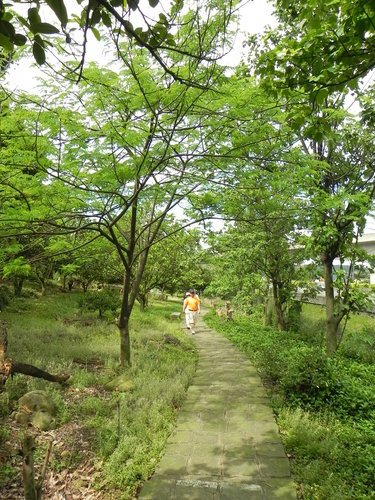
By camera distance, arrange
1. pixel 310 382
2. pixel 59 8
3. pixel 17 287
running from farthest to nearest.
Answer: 1. pixel 17 287
2. pixel 310 382
3. pixel 59 8

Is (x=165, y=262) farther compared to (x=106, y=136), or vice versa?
(x=165, y=262)

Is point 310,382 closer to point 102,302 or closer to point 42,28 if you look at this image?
point 42,28

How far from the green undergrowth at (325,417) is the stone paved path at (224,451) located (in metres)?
0.24

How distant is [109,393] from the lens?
263 inches

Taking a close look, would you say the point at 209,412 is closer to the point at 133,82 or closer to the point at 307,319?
the point at 133,82

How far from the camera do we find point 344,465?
4.30m

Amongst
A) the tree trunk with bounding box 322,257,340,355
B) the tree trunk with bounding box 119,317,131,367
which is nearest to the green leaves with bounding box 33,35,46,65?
the tree trunk with bounding box 119,317,131,367

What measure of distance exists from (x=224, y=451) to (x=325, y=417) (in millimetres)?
1930

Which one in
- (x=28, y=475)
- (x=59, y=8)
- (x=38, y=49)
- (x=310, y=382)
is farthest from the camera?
(x=310, y=382)

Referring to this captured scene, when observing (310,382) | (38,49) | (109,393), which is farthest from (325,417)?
(38,49)

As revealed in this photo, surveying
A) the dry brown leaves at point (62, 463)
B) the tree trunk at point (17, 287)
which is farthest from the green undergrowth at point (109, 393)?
the tree trunk at point (17, 287)

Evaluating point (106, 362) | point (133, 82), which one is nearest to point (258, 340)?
point (106, 362)

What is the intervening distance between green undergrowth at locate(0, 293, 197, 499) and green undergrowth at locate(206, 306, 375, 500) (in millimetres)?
1824

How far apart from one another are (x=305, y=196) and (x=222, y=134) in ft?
10.2
